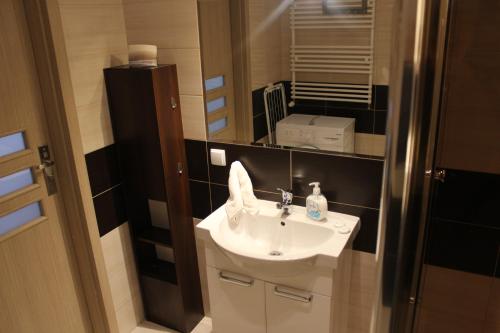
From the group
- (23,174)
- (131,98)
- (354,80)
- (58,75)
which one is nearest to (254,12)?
(354,80)

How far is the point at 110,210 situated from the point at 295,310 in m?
1.08

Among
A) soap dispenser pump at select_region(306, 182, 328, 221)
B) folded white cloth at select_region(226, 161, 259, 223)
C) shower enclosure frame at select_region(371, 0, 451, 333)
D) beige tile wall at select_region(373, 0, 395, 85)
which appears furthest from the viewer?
folded white cloth at select_region(226, 161, 259, 223)

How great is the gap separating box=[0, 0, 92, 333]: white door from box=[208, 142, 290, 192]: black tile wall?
829mm

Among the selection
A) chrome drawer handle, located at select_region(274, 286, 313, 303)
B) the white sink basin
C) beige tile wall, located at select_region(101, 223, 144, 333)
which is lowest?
beige tile wall, located at select_region(101, 223, 144, 333)

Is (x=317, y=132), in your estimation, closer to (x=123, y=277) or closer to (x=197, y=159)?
(x=197, y=159)

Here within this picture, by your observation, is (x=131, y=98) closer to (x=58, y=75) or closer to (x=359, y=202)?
(x=58, y=75)

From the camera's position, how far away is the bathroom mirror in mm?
1719


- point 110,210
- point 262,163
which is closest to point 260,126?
point 262,163

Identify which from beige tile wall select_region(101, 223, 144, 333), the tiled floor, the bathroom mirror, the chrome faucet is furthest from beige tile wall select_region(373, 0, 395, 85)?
the tiled floor

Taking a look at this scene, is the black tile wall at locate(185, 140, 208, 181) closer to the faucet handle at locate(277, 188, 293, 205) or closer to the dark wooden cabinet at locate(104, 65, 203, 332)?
the dark wooden cabinet at locate(104, 65, 203, 332)

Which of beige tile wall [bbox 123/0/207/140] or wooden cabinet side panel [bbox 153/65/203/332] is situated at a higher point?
beige tile wall [bbox 123/0/207/140]

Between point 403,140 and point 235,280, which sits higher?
point 403,140

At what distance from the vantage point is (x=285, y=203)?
200cm

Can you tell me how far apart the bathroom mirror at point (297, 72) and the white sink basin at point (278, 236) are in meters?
0.33
